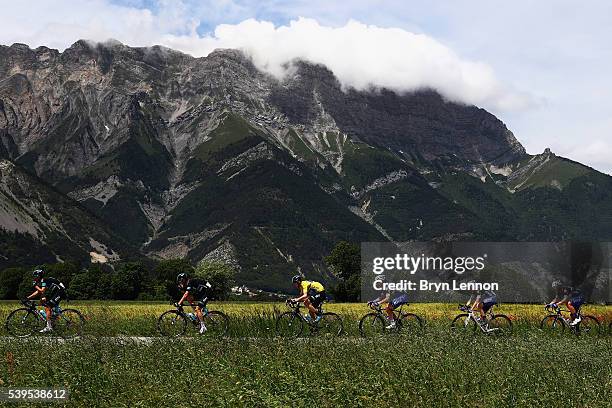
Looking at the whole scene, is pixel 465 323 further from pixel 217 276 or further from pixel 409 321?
pixel 217 276

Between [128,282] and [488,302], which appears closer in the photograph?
[488,302]

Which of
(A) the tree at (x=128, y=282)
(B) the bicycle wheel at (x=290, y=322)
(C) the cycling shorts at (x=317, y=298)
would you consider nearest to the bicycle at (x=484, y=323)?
(C) the cycling shorts at (x=317, y=298)

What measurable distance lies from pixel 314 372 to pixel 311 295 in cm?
1101

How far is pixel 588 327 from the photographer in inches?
979

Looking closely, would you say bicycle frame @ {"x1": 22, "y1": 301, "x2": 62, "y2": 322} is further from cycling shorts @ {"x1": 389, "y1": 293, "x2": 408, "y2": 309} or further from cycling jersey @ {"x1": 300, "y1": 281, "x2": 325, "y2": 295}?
cycling shorts @ {"x1": 389, "y1": 293, "x2": 408, "y2": 309}

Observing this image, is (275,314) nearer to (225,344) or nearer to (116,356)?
(225,344)

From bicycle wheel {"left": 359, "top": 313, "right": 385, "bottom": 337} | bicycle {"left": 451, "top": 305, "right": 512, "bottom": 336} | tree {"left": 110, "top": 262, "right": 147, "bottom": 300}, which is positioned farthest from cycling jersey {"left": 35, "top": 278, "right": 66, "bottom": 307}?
tree {"left": 110, "top": 262, "right": 147, "bottom": 300}

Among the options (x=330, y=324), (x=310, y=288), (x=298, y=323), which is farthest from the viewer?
(x=330, y=324)

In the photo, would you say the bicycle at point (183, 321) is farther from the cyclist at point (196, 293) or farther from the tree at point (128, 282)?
the tree at point (128, 282)

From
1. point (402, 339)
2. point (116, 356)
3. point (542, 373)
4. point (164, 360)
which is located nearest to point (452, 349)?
point (402, 339)

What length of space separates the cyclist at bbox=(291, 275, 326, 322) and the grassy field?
624 cm

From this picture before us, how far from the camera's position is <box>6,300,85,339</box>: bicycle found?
24625 mm

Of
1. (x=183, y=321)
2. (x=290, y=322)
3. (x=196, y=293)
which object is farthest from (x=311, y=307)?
(x=183, y=321)

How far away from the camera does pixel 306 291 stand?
923 inches
